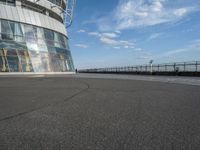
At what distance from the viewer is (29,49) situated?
26.9 meters

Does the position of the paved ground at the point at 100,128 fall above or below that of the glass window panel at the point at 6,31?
below

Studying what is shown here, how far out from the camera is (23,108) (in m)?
5.54

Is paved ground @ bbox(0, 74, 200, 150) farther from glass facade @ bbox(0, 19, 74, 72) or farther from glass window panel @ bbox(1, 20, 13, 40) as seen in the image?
glass window panel @ bbox(1, 20, 13, 40)

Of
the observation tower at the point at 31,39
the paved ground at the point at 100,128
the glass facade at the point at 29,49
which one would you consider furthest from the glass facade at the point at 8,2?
the paved ground at the point at 100,128

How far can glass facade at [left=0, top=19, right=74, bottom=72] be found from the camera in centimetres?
2414

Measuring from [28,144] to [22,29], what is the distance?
27114mm

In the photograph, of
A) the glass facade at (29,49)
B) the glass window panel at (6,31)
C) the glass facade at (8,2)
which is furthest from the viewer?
the glass facade at (8,2)

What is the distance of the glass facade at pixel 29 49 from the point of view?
79.2 ft

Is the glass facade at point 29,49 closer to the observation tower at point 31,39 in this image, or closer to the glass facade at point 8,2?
the observation tower at point 31,39

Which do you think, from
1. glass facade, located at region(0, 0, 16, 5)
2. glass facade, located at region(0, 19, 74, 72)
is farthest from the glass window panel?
glass facade, located at region(0, 0, 16, 5)

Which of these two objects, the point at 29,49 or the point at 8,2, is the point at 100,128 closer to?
the point at 29,49

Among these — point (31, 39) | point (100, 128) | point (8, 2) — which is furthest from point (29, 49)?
point (100, 128)

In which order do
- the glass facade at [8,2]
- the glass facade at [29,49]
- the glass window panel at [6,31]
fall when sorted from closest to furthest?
the glass facade at [29,49], the glass window panel at [6,31], the glass facade at [8,2]

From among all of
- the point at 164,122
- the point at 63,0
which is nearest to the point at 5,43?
the point at 63,0
